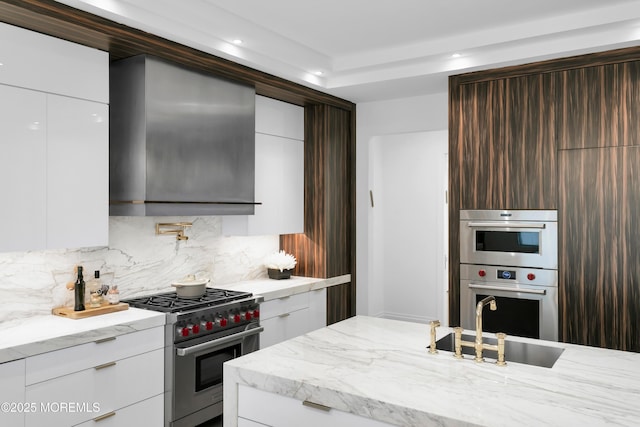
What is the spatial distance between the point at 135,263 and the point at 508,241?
2715 millimetres

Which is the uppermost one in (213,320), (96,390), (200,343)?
(213,320)

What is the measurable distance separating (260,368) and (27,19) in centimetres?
207

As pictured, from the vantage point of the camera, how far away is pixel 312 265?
4.66 metres

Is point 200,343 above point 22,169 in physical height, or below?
below

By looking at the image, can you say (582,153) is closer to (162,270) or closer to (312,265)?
(312,265)

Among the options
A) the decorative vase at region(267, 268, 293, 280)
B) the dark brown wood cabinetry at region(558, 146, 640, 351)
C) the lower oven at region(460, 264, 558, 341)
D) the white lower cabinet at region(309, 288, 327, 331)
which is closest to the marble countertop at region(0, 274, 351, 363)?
the decorative vase at region(267, 268, 293, 280)

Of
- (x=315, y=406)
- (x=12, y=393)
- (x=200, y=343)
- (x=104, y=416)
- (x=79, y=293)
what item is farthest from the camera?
(x=200, y=343)

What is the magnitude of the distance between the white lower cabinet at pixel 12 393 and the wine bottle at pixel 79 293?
66cm

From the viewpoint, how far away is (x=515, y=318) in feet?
12.0

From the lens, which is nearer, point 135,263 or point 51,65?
point 51,65

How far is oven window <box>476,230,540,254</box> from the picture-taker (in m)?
3.61

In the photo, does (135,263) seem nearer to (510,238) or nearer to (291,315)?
(291,315)

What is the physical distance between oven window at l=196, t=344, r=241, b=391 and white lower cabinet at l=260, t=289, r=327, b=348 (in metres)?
0.45

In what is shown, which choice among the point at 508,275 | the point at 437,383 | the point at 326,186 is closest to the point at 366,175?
the point at 326,186
